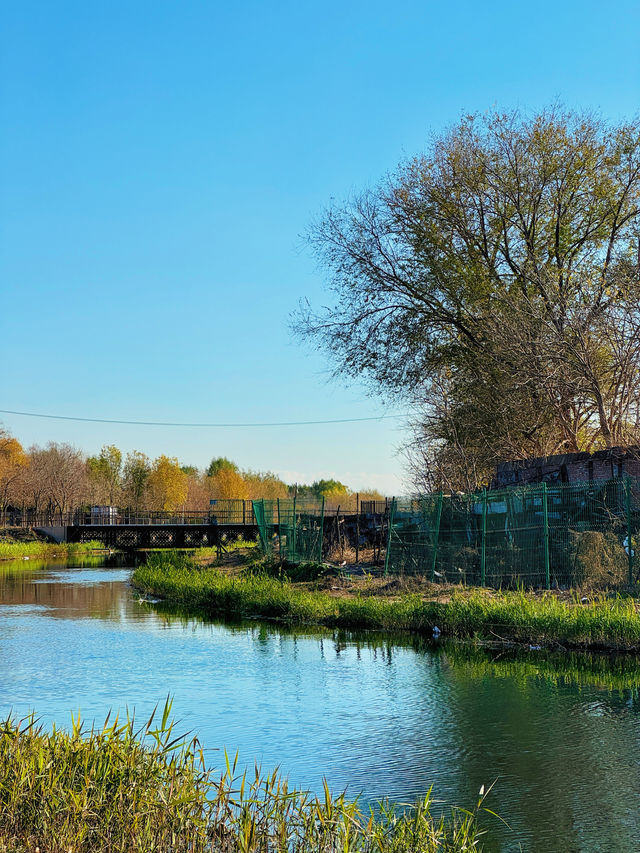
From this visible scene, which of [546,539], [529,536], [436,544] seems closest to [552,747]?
[546,539]

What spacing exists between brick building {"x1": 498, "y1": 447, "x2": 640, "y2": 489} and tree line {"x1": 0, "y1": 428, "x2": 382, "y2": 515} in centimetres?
5190

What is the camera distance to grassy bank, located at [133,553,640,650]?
538 inches

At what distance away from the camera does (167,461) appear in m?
91.4

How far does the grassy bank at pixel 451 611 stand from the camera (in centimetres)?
1366

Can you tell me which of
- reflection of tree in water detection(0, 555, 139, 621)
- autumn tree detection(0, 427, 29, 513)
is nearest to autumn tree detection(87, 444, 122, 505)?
autumn tree detection(0, 427, 29, 513)

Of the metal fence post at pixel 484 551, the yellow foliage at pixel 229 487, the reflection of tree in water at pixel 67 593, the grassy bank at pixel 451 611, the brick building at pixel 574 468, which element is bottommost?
the reflection of tree in water at pixel 67 593

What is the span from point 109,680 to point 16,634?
20.9 ft

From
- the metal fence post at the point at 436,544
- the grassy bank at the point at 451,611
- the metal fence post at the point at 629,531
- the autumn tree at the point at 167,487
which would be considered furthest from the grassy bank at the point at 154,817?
the autumn tree at the point at 167,487

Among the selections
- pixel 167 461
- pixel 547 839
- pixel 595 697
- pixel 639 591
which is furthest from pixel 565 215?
pixel 167 461

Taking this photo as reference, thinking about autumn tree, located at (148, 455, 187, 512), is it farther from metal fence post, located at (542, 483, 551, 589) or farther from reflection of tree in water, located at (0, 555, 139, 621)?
metal fence post, located at (542, 483, 551, 589)

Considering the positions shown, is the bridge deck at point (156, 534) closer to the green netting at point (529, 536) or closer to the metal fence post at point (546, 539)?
the green netting at point (529, 536)

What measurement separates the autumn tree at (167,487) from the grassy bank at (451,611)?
64847 millimetres

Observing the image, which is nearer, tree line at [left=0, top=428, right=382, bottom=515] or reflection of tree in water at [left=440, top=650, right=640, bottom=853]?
reflection of tree in water at [left=440, top=650, right=640, bottom=853]

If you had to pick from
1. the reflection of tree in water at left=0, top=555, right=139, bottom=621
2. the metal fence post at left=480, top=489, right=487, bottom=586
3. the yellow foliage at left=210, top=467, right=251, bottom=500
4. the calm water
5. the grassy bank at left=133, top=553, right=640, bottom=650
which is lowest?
the reflection of tree in water at left=0, top=555, right=139, bottom=621
